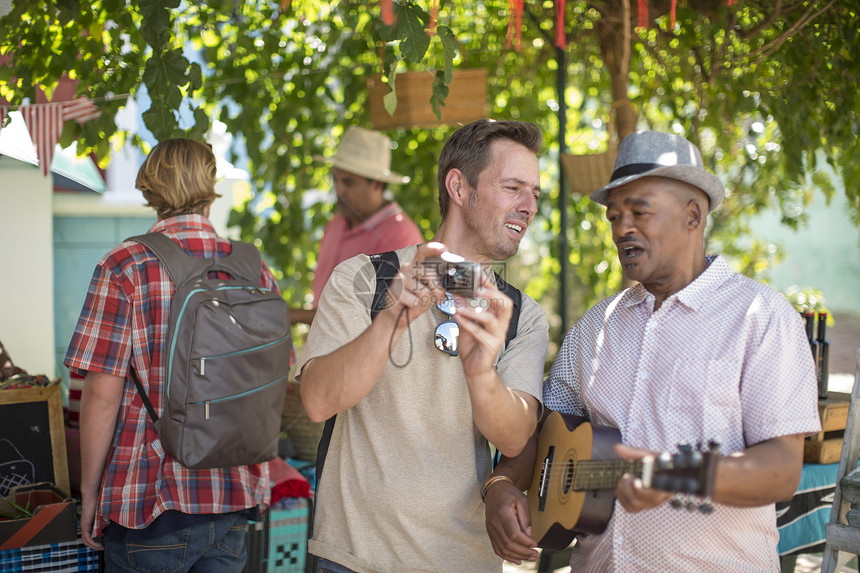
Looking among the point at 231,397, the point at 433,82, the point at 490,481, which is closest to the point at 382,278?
the point at 490,481

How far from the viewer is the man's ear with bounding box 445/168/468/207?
2053 mm

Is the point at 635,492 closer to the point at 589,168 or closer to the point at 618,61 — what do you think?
the point at 589,168

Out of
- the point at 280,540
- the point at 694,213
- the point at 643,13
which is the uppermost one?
the point at 643,13

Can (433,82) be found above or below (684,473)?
above

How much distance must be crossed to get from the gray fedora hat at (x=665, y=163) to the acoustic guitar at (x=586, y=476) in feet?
1.94

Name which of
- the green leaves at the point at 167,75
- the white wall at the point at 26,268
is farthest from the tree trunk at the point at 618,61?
the white wall at the point at 26,268

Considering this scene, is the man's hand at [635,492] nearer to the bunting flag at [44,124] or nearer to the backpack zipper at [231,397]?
the backpack zipper at [231,397]

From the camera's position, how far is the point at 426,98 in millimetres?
4180

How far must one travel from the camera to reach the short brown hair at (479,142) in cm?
204

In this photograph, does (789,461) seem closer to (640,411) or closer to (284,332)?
(640,411)

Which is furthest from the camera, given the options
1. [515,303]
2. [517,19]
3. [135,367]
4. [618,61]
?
[618,61]

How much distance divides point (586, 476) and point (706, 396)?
31cm

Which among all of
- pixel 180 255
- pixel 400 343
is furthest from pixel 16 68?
pixel 400 343

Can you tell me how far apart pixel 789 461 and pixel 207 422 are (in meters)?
1.52
